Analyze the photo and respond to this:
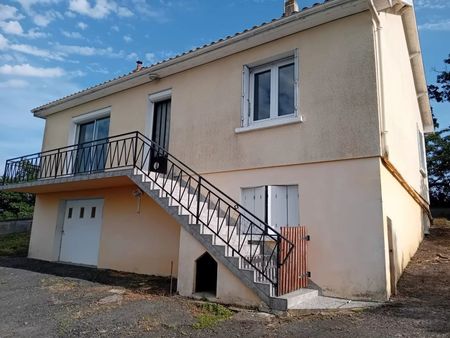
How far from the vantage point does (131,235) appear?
32.3ft

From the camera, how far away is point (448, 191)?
1731 centimetres

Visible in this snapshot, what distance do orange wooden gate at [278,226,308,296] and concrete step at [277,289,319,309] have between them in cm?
10

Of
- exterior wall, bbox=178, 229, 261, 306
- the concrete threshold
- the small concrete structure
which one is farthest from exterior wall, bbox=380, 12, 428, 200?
the small concrete structure

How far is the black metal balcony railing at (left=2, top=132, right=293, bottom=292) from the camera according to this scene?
6402 mm

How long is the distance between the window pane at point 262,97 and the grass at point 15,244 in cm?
1077

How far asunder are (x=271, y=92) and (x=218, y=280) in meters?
4.31

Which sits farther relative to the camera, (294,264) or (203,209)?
(203,209)

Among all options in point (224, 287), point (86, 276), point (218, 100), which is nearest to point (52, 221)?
point (86, 276)

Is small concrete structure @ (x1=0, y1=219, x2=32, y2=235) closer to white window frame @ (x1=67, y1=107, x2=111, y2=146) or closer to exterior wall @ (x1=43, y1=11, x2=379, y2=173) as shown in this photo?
white window frame @ (x1=67, y1=107, x2=111, y2=146)

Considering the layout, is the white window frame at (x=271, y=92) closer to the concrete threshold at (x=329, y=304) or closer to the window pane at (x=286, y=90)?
the window pane at (x=286, y=90)

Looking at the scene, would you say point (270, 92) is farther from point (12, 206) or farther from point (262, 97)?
point (12, 206)

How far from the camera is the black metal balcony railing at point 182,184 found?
6.40 metres

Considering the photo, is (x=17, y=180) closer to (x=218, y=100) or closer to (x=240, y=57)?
(x=218, y=100)

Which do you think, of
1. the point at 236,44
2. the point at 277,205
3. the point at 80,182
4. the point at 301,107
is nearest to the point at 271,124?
the point at 301,107
